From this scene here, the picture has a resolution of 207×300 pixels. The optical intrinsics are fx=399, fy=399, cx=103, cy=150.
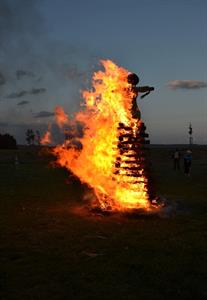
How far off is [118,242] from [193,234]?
2416mm

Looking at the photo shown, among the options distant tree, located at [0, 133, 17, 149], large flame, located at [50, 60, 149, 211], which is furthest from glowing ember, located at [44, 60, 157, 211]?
distant tree, located at [0, 133, 17, 149]

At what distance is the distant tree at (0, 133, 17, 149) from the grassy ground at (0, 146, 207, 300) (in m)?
102

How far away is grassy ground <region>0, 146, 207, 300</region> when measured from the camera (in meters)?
7.04

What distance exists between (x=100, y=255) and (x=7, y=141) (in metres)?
112

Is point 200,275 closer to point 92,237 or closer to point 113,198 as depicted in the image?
point 92,237

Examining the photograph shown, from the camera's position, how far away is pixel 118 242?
34.5 ft

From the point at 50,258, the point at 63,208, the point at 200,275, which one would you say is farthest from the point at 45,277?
the point at 63,208

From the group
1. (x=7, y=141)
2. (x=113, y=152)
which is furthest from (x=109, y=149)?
(x=7, y=141)

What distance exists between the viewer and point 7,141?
117 metres

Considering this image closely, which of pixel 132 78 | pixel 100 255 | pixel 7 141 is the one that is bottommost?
pixel 100 255

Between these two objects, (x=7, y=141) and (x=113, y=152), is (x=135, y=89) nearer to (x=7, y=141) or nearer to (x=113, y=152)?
(x=113, y=152)

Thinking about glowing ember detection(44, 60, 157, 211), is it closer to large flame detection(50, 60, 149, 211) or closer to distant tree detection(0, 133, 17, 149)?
large flame detection(50, 60, 149, 211)

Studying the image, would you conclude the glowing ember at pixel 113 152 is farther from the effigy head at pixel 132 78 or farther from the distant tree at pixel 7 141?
the distant tree at pixel 7 141

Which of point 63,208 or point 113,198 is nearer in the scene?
point 113,198
